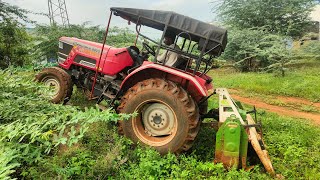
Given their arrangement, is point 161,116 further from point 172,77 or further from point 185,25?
point 185,25

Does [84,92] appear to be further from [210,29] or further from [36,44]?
[36,44]

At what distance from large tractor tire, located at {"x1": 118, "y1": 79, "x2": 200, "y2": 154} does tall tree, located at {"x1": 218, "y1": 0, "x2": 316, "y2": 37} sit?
10523 mm

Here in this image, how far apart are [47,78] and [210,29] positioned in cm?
369

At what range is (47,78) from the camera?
20.9 feet

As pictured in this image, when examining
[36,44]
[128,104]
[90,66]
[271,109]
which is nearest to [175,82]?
[128,104]

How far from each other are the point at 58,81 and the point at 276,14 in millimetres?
11557

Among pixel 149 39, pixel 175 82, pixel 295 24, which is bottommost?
pixel 175 82

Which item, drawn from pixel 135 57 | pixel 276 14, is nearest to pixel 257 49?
pixel 276 14

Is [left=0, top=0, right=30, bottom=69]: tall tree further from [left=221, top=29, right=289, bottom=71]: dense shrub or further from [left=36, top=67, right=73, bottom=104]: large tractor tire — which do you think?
[left=221, top=29, right=289, bottom=71]: dense shrub

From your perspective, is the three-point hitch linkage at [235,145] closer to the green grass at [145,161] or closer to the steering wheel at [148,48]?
the green grass at [145,161]

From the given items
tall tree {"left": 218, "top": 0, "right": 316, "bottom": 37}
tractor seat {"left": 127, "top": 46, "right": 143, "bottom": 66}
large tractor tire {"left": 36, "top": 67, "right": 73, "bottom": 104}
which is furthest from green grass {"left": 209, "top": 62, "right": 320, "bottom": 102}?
large tractor tire {"left": 36, "top": 67, "right": 73, "bottom": 104}

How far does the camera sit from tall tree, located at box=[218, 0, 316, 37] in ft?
46.2

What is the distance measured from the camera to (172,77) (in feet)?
15.6

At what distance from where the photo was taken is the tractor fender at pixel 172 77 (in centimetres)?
448
